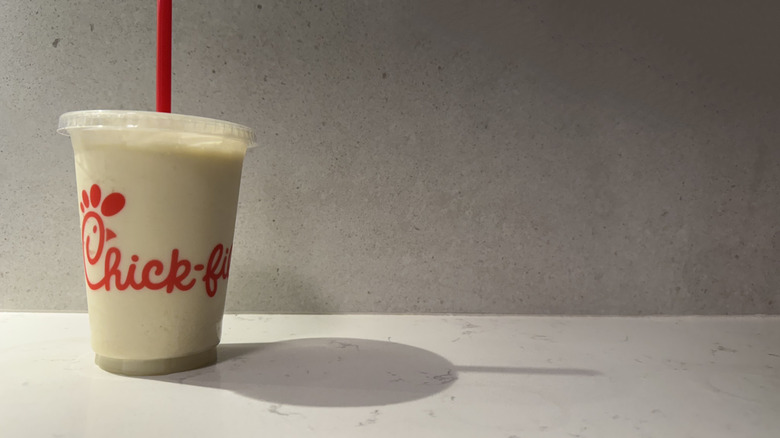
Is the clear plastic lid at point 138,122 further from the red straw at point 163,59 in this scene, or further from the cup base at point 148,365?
the cup base at point 148,365

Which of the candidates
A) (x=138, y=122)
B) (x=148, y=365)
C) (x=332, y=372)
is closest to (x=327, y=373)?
(x=332, y=372)

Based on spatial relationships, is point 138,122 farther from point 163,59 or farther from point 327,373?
→ point 327,373

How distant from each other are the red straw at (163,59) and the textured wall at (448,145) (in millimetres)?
309

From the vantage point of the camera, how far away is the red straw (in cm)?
63

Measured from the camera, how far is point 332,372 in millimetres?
654

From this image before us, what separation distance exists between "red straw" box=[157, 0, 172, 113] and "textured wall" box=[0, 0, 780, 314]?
31cm

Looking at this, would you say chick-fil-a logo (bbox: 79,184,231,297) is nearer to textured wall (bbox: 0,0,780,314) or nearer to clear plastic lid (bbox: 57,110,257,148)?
clear plastic lid (bbox: 57,110,257,148)

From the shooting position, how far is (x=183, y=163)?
0.61 m

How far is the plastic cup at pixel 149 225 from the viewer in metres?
0.60

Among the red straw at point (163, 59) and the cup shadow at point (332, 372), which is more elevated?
the red straw at point (163, 59)

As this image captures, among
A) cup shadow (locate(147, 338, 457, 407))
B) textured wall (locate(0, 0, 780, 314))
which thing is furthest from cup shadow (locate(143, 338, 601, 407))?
textured wall (locate(0, 0, 780, 314))

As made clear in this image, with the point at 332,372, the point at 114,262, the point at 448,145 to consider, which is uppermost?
the point at 448,145

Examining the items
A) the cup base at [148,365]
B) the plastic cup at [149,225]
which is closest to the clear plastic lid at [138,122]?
the plastic cup at [149,225]

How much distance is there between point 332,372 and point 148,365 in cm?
21
